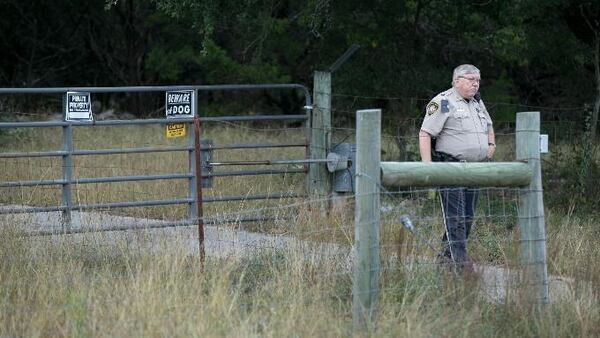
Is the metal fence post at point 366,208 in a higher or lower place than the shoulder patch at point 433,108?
lower

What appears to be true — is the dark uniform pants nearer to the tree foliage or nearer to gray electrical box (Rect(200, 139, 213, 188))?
gray electrical box (Rect(200, 139, 213, 188))

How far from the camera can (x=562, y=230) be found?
935 cm

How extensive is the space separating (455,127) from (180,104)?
352cm

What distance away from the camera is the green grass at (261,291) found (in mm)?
6227

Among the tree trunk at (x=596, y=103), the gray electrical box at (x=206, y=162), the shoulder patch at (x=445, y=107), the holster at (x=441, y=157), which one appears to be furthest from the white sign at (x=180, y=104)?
the tree trunk at (x=596, y=103)

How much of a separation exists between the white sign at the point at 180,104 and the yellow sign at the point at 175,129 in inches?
4.1

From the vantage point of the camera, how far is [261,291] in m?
6.97

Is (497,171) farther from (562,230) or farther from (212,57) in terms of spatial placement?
(212,57)

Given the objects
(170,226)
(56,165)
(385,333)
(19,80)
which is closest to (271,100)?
(19,80)

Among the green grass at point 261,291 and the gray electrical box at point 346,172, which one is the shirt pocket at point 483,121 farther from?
the gray electrical box at point 346,172

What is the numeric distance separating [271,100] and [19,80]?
7.94 meters

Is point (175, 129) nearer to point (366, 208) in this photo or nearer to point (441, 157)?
point (441, 157)

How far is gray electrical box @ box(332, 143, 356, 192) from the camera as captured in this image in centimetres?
1101

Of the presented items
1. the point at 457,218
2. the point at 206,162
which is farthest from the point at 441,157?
the point at 206,162
